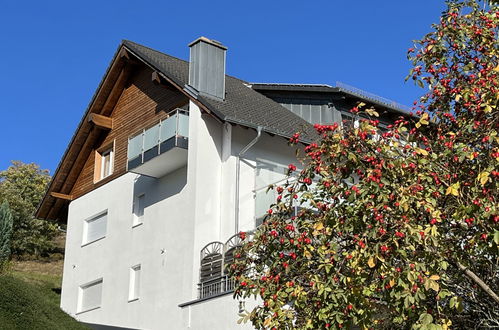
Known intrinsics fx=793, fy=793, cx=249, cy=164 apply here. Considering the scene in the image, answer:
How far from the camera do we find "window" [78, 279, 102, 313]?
26781 mm

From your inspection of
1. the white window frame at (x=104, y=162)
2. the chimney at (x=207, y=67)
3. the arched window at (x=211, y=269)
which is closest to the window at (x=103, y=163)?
the white window frame at (x=104, y=162)

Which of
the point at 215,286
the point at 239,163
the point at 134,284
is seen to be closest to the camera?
the point at 215,286

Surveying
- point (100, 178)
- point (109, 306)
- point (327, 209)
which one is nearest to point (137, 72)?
point (100, 178)

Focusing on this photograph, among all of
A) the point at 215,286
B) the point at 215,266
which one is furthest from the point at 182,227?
the point at 215,286

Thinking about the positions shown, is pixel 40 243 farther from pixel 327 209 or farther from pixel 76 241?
pixel 327 209

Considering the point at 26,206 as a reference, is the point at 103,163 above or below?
below

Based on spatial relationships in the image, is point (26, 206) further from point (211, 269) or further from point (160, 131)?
point (211, 269)

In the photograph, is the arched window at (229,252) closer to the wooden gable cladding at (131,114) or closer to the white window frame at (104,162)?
the wooden gable cladding at (131,114)

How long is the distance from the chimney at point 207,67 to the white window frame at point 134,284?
591 centimetres

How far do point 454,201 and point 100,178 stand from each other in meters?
19.7

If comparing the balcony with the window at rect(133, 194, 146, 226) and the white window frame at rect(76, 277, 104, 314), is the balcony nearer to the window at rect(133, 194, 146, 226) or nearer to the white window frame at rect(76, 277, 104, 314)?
the window at rect(133, 194, 146, 226)

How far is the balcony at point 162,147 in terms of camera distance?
2336cm

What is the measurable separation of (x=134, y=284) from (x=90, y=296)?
113 inches

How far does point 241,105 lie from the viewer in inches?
975
